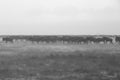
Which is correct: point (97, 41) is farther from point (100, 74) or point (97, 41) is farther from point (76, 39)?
point (100, 74)

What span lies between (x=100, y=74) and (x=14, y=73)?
12.6 feet

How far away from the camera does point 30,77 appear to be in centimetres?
1121

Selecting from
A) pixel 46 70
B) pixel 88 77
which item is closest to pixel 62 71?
pixel 46 70

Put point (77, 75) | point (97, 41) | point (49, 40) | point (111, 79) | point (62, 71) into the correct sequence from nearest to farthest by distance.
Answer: point (111, 79)
point (77, 75)
point (62, 71)
point (97, 41)
point (49, 40)

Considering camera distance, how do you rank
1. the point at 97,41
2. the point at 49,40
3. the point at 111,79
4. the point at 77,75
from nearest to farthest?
1. the point at 111,79
2. the point at 77,75
3. the point at 97,41
4. the point at 49,40

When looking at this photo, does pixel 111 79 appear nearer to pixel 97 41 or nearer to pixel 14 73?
pixel 14 73

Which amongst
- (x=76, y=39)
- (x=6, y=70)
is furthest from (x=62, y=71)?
(x=76, y=39)

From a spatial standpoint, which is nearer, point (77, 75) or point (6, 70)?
point (77, 75)

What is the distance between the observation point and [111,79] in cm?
1075

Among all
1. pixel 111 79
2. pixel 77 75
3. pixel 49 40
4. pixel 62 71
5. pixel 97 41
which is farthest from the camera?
pixel 49 40

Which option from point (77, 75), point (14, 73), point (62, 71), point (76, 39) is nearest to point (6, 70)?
point (14, 73)

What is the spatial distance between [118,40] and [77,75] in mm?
39934

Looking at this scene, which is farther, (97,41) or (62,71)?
(97,41)

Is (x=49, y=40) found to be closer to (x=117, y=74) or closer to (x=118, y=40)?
(x=118, y=40)
